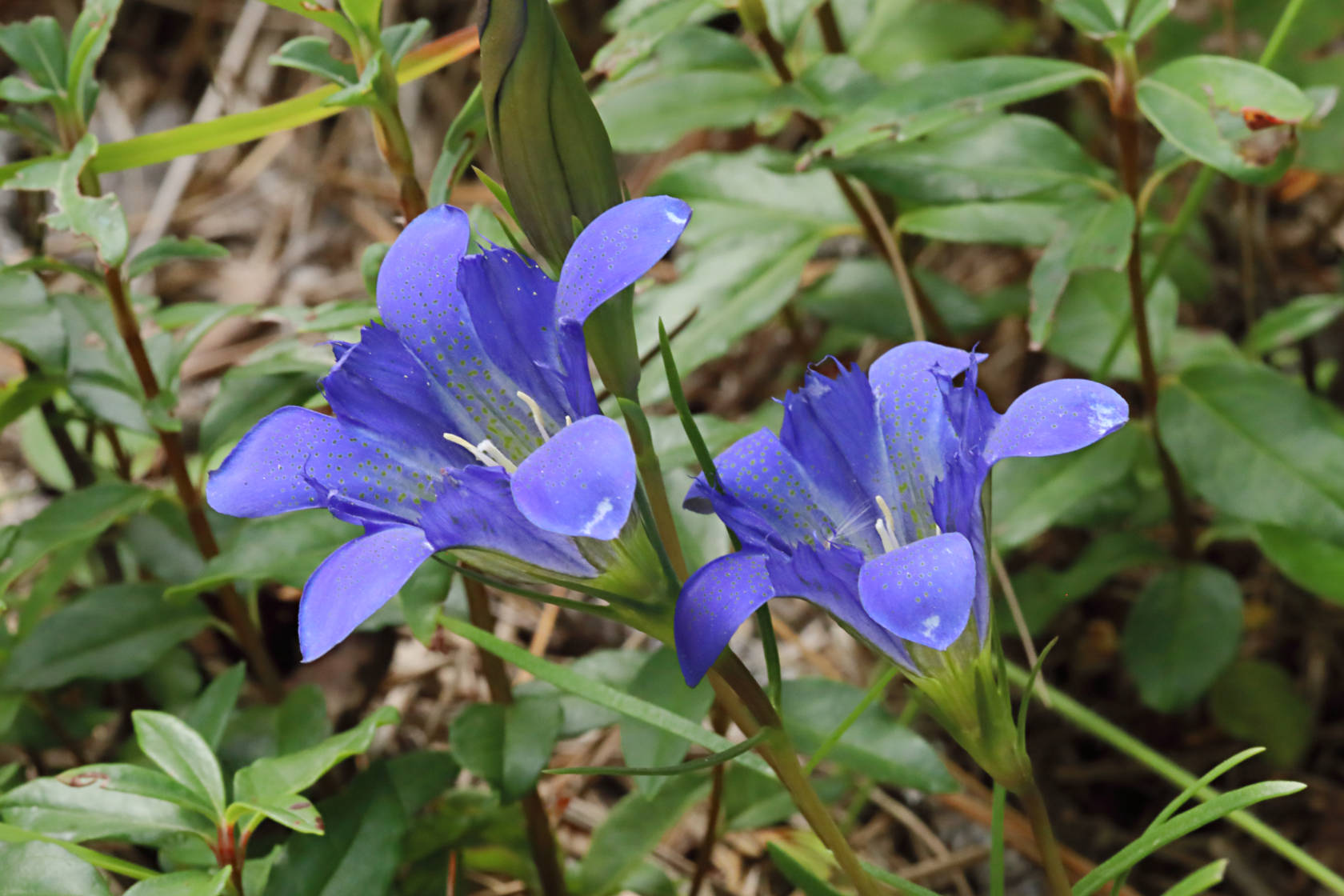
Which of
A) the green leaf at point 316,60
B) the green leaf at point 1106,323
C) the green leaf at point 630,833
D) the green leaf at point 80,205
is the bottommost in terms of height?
the green leaf at point 630,833

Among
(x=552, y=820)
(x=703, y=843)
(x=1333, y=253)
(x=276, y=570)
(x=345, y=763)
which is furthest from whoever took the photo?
(x=1333, y=253)

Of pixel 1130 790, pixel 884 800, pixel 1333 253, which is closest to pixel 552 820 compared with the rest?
pixel 884 800

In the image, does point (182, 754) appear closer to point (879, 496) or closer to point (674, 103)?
point (879, 496)

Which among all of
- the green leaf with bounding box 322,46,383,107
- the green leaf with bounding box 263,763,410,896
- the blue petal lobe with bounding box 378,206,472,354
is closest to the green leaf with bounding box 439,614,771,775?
the blue petal lobe with bounding box 378,206,472,354

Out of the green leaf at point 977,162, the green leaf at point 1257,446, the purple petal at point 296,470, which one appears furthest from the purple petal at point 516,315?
the green leaf at point 1257,446

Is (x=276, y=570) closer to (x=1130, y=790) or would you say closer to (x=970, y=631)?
(x=970, y=631)

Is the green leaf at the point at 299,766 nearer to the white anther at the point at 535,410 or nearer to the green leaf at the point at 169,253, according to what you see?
the white anther at the point at 535,410

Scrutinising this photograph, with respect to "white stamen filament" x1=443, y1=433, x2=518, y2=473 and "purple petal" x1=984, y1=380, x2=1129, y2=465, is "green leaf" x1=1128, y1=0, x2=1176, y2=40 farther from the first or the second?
"white stamen filament" x1=443, y1=433, x2=518, y2=473
